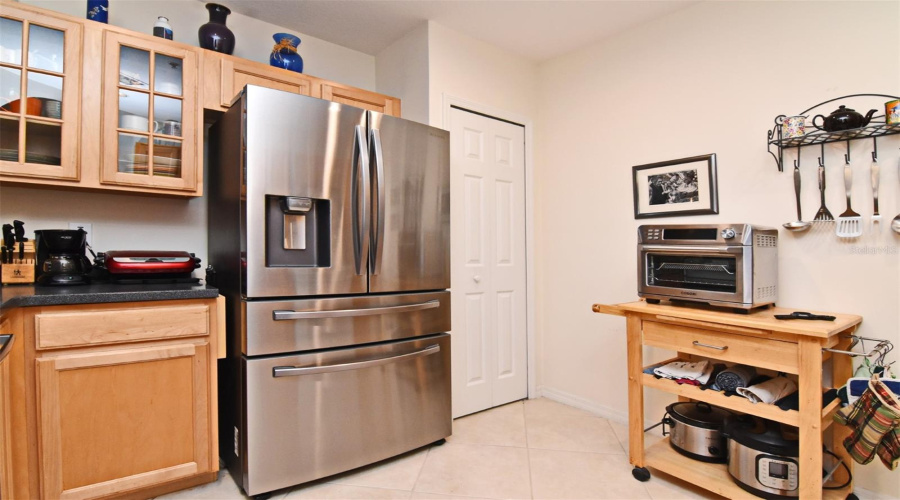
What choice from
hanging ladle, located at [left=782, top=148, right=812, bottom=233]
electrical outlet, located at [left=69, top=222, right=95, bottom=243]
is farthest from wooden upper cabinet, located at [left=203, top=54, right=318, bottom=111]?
hanging ladle, located at [left=782, top=148, right=812, bottom=233]

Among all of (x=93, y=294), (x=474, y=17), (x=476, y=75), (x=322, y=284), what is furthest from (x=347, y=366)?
(x=474, y=17)

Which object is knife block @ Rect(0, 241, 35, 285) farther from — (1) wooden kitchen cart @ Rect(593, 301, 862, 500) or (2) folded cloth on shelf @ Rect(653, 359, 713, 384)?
(2) folded cloth on shelf @ Rect(653, 359, 713, 384)

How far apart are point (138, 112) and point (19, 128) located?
16.2 inches

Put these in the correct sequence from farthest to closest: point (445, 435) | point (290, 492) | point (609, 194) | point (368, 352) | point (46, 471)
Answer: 1. point (609, 194)
2. point (445, 435)
3. point (368, 352)
4. point (290, 492)
5. point (46, 471)

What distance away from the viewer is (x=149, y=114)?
2010mm

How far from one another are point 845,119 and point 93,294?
2.99 m

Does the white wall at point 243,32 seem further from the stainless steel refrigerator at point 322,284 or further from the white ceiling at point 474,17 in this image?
the stainless steel refrigerator at point 322,284

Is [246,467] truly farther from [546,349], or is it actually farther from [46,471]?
[546,349]

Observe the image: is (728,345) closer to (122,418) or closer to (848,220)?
(848,220)

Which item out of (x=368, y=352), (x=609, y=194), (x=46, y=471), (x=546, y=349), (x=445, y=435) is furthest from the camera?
(x=546, y=349)

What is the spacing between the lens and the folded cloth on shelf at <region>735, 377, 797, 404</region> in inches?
67.0

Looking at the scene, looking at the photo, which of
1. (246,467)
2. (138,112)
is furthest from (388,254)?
(138,112)

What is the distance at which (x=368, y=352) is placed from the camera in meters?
2.04

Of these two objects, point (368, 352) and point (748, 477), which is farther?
point (368, 352)
